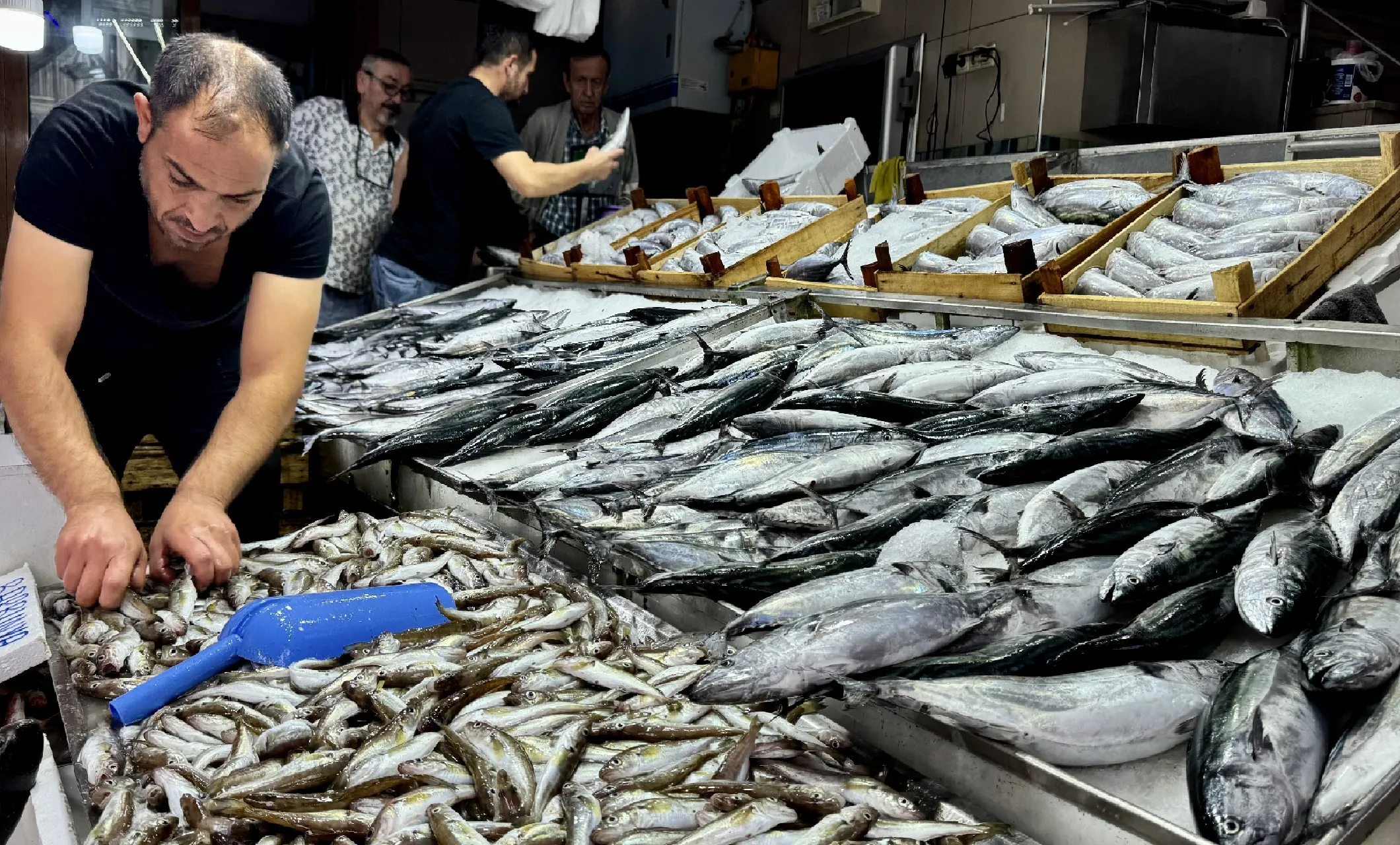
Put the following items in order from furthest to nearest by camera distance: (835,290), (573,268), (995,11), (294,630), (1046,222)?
(995,11)
(573,268)
(1046,222)
(835,290)
(294,630)

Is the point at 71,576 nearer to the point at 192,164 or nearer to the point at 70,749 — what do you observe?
the point at 70,749

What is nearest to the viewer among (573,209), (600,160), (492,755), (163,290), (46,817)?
(46,817)

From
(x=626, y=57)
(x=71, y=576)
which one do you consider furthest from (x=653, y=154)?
(x=71, y=576)

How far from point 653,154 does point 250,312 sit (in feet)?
29.0

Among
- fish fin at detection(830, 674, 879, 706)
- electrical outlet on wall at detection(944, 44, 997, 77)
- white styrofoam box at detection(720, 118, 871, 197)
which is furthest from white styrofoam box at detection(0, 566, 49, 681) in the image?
electrical outlet on wall at detection(944, 44, 997, 77)

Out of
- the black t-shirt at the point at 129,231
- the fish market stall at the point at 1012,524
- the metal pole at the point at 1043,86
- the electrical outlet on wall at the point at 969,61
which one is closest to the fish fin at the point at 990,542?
the fish market stall at the point at 1012,524

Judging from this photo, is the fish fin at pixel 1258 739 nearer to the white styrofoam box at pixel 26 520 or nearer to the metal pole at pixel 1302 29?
the white styrofoam box at pixel 26 520

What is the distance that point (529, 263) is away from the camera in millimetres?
5945

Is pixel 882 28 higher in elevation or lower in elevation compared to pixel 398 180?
higher

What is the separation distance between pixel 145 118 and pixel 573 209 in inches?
232

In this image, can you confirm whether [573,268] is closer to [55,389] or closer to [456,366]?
[456,366]

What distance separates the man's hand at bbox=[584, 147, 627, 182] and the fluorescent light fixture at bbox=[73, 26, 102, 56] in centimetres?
446

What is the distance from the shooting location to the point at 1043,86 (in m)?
7.43

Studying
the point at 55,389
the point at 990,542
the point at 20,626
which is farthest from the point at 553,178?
the point at 990,542
